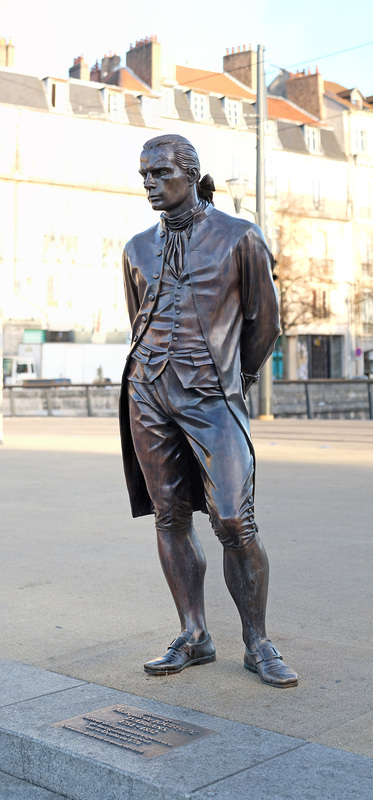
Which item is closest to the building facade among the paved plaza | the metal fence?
the metal fence

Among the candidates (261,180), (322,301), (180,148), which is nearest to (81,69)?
(322,301)

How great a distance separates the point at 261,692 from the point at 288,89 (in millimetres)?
58765

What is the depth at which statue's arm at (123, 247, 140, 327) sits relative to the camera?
3.84 meters

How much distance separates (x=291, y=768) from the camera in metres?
2.64

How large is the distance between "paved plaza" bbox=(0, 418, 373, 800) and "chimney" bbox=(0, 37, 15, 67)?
42278mm

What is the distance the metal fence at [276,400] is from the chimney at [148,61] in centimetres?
2781

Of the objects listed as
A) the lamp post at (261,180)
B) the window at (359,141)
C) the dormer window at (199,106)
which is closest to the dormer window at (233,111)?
the dormer window at (199,106)

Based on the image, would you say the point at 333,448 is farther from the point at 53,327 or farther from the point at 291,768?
the point at 53,327

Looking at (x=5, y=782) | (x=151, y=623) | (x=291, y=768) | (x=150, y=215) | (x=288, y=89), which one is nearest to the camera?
(x=291, y=768)

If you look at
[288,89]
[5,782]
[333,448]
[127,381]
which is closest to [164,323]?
[127,381]

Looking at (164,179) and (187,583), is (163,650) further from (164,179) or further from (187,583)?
(164,179)

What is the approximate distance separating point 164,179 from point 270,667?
1731 mm

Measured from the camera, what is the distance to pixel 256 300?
3627 mm

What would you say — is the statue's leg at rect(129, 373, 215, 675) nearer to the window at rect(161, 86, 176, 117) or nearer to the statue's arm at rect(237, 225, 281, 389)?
the statue's arm at rect(237, 225, 281, 389)
